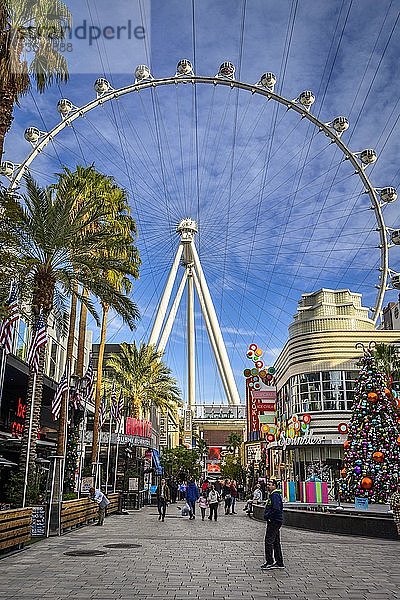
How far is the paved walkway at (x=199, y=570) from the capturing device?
1107cm

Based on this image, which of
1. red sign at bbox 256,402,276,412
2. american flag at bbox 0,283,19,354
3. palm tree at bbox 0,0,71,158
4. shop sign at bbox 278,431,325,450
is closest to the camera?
palm tree at bbox 0,0,71,158

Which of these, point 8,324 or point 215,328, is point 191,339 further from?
point 8,324

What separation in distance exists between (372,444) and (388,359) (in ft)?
70.3

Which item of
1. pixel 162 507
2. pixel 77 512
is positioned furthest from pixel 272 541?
pixel 162 507

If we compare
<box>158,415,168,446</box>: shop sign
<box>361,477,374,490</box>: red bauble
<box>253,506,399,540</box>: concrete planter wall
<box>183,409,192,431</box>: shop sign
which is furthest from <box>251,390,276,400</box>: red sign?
<box>183,409,192,431</box>: shop sign

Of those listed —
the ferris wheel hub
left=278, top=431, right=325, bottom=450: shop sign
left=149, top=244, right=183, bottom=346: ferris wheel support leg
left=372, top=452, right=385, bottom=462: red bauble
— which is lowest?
→ left=372, top=452, right=385, bottom=462: red bauble

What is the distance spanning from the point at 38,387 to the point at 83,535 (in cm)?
568

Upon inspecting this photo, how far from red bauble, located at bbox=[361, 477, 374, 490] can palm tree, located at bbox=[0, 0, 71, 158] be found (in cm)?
1938

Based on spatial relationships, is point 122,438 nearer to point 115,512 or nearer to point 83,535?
point 115,512

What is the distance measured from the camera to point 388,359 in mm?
47688

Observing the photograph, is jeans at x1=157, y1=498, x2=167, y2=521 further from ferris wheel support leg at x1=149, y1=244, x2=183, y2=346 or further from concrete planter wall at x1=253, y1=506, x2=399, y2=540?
ferris wheel support leg at x1=149, y1=244, x2=183, y2=346

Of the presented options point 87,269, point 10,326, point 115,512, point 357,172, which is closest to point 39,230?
point 87,269

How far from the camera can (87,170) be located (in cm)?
3541

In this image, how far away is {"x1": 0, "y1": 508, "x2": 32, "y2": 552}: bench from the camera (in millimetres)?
15328
